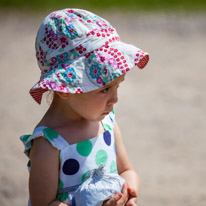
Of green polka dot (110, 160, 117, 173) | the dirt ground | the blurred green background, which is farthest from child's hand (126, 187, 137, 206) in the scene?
the blurred green background

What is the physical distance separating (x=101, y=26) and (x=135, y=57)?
23 cm

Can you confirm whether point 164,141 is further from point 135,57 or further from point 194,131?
point 135,57

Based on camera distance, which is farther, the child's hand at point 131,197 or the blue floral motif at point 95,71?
the child's hand at point 131,197

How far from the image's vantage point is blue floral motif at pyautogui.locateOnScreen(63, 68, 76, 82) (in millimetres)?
1861

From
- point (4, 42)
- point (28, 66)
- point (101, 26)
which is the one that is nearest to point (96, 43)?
point (101, 26)

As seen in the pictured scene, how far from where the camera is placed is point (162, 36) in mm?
9609

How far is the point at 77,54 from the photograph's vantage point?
6.18 feet

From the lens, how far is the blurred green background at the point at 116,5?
42.8ft

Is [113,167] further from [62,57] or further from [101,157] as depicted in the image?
[62,57]

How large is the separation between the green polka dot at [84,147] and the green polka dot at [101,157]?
0.06 meters

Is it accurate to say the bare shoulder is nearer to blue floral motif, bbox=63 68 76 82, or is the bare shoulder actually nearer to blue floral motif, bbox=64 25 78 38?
blue floral motif, bbox=63 68 76 82

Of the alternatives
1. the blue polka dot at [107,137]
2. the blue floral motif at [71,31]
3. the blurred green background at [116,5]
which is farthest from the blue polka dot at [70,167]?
the blurred green background at [116,5]

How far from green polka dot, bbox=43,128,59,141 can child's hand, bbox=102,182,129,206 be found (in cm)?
40

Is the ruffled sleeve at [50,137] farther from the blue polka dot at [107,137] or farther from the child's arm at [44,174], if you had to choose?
the blue polka dot at [107,137]
